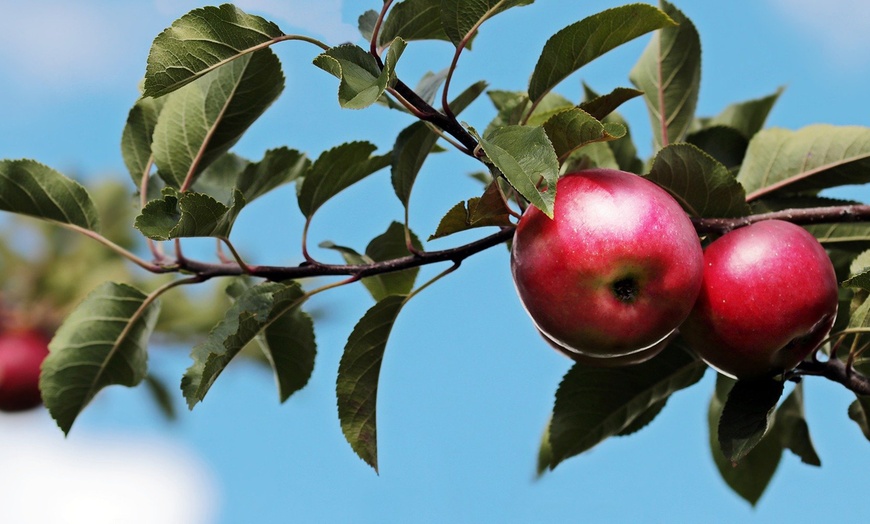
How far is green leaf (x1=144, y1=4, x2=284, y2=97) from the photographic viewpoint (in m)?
1.06

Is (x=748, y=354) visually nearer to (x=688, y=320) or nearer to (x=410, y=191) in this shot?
(x=688, y=320)

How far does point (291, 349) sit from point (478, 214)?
469 millimetres

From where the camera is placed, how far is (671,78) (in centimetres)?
154

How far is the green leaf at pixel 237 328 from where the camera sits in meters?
1.17

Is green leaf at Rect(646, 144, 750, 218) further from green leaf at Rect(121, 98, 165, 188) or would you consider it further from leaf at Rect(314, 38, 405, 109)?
green leaf at Rect(121, 98, 165, 188)

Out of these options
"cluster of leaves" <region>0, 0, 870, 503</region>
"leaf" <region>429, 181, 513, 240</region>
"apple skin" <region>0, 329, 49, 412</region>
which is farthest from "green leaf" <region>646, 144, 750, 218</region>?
"apple skin" <region>0, 329, 49, 412</region>

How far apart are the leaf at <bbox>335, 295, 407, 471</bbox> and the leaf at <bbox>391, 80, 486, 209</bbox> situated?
168 mm

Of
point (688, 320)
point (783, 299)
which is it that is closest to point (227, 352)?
point (688, 320)

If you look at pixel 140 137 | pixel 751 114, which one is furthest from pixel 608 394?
pixel 140 137

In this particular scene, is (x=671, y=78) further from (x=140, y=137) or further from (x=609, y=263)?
(x=140, y=137)

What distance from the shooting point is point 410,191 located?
1.33 m

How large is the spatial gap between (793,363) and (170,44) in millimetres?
873

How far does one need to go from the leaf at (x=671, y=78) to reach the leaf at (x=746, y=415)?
0.53 meters

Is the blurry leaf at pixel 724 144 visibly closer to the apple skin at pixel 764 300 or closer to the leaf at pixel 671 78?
the leaf at pixel 671 78
